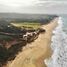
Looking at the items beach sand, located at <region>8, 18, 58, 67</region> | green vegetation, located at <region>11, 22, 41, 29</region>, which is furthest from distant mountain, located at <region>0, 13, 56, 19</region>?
beach sand, located at <region>8, 18, 58, 67</region>

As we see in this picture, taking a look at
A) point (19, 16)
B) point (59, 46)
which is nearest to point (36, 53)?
point (59, 46)

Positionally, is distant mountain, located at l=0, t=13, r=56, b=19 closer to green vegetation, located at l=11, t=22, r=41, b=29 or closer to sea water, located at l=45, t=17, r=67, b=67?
green vegetation, located at l=11, t=22, r=41, b=29

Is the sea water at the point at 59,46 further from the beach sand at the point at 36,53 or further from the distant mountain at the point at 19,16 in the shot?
the distant mountain at the point at 19,16

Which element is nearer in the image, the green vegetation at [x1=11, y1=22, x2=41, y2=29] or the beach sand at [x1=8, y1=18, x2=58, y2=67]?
the beach sand at [x1=8, y1=18, x2=58, y2=67]

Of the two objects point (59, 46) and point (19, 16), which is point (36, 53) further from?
point (19, 16)

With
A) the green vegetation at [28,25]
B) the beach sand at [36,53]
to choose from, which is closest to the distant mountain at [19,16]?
the green vegetation at [28,25]

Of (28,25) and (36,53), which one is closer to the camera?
(36,53)

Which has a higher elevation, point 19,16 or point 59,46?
point 19,16

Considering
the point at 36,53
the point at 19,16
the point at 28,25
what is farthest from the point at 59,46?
the point at 19,16
